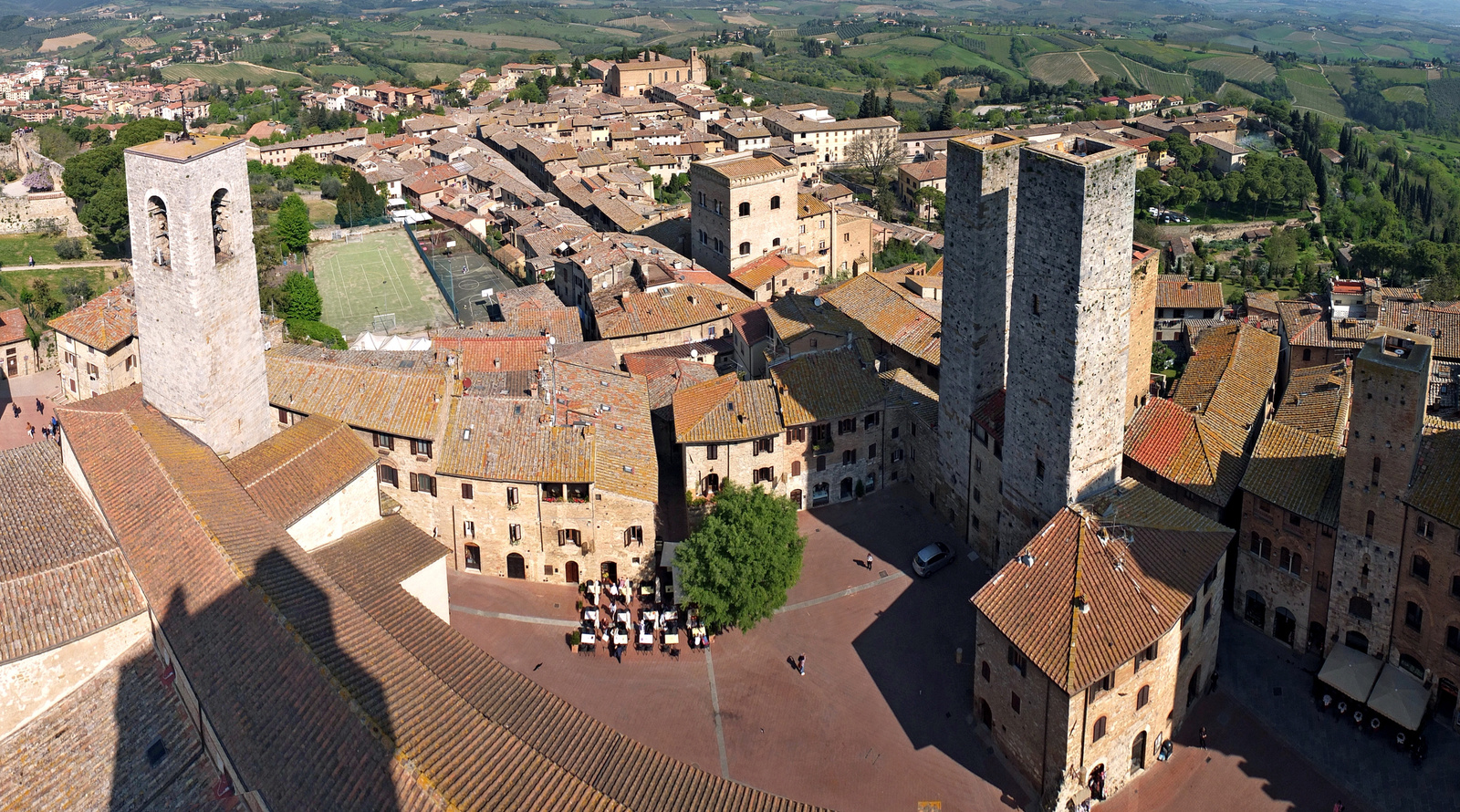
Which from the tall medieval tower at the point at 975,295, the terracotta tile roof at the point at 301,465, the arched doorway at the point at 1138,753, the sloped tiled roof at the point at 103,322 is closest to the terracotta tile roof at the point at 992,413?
the tall medieval tower at the point at 975,295

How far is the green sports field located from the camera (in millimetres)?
64125

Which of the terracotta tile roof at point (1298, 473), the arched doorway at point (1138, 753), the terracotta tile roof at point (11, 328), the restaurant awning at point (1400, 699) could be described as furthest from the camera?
the terracotta tile roof at point (11, 328)

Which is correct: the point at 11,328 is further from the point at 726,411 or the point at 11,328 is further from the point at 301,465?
the point at 726,411

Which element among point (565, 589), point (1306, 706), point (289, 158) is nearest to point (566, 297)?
point (565, 589)

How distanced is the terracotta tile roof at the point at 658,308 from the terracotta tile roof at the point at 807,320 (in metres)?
5.09

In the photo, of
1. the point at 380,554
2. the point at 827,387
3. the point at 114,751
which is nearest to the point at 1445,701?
the point at 827,387

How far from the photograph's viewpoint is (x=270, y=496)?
35250 mm

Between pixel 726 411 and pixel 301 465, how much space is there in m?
15.5

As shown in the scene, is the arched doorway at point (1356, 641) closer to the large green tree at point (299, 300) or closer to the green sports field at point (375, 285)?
the green sports field at point (375, 285)

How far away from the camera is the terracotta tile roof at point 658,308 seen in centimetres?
5922

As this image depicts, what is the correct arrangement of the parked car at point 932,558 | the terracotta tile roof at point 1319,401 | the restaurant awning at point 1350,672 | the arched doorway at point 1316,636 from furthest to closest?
the terracotta tile roof at point 1319,401
the parked car at point 932,558
the arched doorway at point 1316,636
the restaurant awning at point 1350,672

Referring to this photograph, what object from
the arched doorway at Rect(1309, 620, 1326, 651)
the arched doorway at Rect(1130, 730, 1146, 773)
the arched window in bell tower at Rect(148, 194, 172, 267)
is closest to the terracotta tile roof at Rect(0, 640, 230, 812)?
the arched window in bell tower at Rect(148, 194, 172, 267)

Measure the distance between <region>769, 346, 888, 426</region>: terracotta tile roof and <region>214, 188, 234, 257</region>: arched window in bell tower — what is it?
800 inches

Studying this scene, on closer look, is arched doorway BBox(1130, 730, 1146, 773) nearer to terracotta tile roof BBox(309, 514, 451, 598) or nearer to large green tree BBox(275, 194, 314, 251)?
terracotta tile roof BBox(309, 514, 451, 598)
